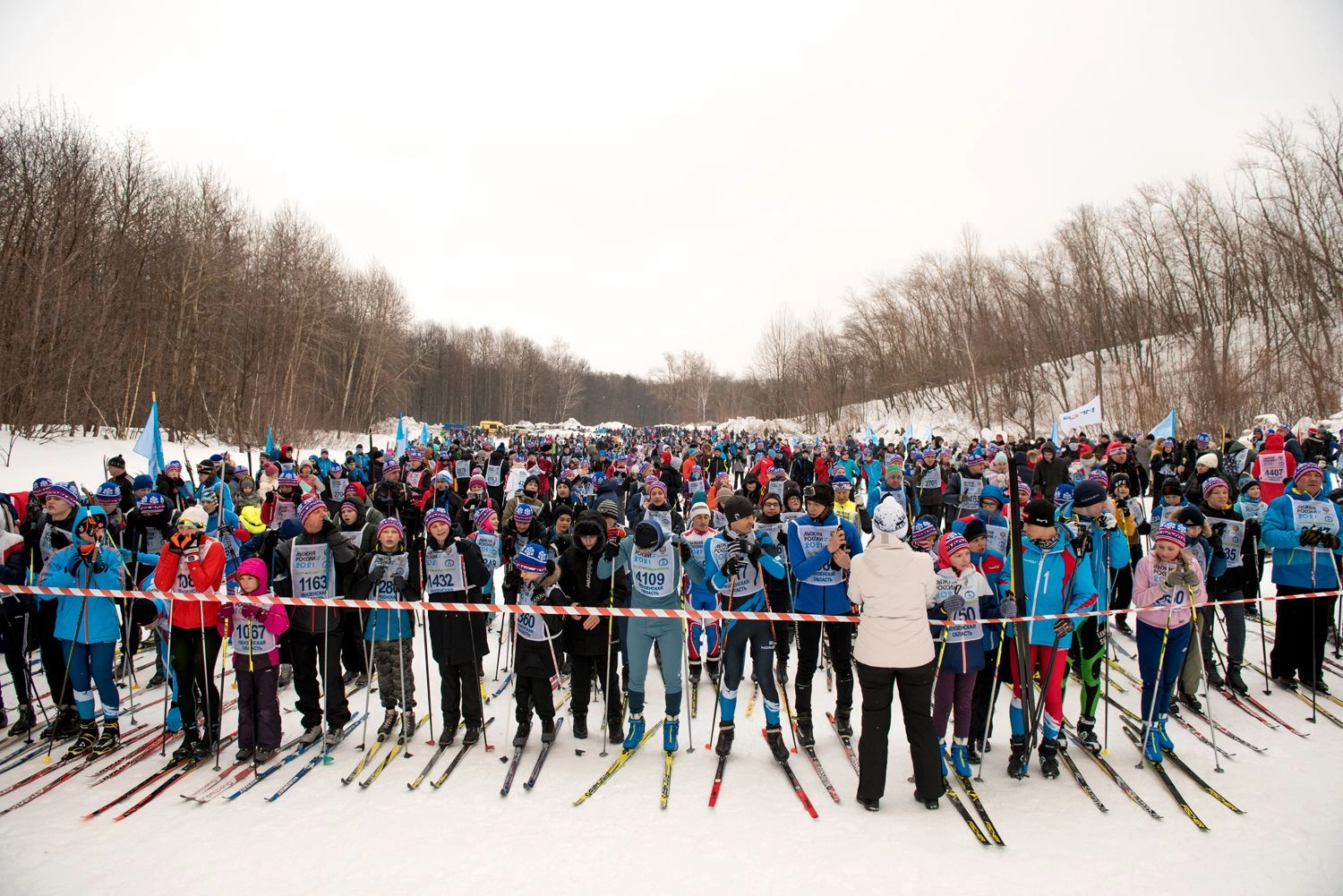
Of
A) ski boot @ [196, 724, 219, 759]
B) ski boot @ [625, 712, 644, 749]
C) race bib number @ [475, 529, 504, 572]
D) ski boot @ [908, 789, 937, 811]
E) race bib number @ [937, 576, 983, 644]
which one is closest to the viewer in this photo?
ski boot @ [908, 789, 937, 811]

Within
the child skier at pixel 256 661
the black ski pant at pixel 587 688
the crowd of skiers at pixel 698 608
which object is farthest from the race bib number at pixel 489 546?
the child skier at pixel 256 661

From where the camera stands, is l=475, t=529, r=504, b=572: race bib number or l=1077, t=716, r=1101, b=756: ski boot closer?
l=1077, t=716, r=1101, b=756: ski boot

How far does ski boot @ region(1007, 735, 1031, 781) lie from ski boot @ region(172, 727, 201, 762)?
6118 mm

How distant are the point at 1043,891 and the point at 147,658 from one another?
8704 millimetres

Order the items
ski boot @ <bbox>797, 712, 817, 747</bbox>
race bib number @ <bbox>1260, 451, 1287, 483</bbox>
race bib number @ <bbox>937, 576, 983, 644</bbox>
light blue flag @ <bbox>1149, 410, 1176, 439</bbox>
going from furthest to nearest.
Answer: light blue flag @ <bbox>1149, 410, 1176, 439</bbox> → race bib number @ <bbox>1260, 451, 1287, 483</bbox> → ski boot @ <bbox>797, 712, 817, 747</bbox> → race bib number @ <bbox>937, 576, 983, 644</bbox>

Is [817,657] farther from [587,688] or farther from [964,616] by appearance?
[587,688]

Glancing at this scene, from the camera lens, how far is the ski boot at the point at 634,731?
5.19 m

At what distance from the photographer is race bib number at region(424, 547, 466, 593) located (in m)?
5.34

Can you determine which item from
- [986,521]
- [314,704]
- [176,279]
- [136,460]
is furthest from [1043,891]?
[176,279]

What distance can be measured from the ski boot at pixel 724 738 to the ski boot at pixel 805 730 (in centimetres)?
58

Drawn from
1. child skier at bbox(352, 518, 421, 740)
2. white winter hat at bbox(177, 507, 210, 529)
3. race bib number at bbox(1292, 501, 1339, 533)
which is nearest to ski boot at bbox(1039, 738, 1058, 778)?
race bib number at bbox(1292, 501, 1339, 533)

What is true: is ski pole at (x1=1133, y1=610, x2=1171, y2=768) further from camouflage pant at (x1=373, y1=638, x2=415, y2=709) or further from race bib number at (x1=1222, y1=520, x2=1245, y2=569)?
camouflage pant at (x1=373, y1=638, x2=415, y2=709)

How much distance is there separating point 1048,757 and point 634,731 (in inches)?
121

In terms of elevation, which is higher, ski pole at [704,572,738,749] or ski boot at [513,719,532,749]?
ski pole at [704,572,738,749]
